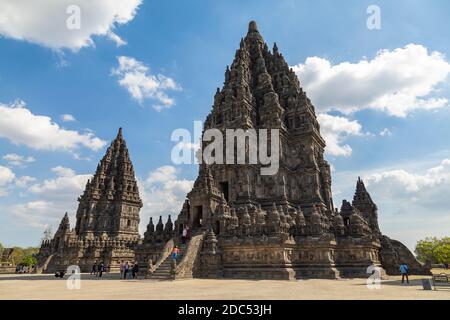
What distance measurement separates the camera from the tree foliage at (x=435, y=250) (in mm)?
66125

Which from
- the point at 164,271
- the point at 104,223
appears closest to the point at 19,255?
the point at 104,223

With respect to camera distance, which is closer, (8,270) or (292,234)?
(292,234)

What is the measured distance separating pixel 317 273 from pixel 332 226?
19.5 feet

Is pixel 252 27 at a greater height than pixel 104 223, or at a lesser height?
greater

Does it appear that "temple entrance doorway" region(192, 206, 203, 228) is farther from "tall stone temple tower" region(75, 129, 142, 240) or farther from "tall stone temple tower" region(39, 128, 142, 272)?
"tall stone temple tower" region(75, 129, 142, 240)

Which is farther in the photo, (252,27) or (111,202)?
(111,202)

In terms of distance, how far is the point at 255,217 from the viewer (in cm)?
2688

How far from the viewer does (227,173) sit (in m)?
34.9

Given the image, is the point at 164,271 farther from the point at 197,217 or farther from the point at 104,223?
the point at 104,223

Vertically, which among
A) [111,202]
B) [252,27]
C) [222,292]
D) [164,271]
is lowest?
[164,271]

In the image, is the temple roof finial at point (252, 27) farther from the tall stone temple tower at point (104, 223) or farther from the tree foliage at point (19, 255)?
the tree foliage at point (19, 255)

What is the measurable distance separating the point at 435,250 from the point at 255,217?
64.5 meters
